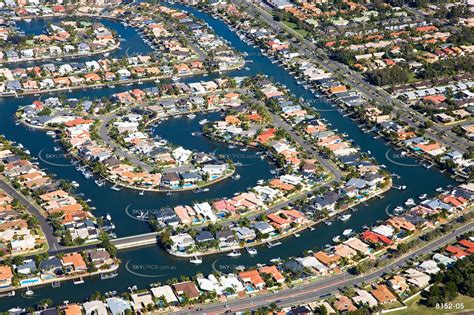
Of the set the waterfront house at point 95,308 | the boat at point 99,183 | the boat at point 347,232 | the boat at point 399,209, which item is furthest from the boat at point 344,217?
the waterfront house at point 95,308

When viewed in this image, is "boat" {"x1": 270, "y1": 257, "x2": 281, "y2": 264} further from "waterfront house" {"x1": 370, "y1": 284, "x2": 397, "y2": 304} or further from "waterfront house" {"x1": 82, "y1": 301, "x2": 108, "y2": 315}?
"waterfront house" {"x1": 82, "y1": 301, "x2": 108, "y2": 315}

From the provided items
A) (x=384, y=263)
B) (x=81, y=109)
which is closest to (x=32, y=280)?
(x=384, y=263)

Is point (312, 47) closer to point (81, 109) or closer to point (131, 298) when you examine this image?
point (81, 109)

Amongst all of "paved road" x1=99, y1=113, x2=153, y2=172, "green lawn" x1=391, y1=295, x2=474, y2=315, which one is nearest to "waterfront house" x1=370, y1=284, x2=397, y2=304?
"green lawn" x1=391, y1=295, x2=474, y2=315

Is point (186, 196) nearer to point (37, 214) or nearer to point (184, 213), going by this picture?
point (184, 213)

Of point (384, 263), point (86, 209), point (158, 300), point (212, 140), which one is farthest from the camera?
point (212, 140)

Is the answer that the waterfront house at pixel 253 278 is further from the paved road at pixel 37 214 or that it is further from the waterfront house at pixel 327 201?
the paved road at pixel 37 214
